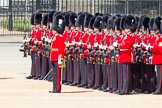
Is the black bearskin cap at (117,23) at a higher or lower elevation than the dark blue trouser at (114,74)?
higher

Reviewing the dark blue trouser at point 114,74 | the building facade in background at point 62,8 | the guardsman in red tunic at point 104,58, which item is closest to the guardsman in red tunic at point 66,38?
the guardsman in red tunic at point 104,58

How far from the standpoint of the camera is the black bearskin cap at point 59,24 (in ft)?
63.2

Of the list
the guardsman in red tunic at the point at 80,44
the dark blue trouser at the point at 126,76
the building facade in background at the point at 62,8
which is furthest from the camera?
the building facade in background at the point at 62,8

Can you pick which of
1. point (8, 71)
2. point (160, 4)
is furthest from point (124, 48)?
point (160, 4)

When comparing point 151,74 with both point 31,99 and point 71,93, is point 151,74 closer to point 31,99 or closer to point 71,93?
point 71,93

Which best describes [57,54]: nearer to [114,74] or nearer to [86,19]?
[114,74]

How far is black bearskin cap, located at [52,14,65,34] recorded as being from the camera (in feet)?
63.2

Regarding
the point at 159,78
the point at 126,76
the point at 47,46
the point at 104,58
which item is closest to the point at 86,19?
the point at 47,46

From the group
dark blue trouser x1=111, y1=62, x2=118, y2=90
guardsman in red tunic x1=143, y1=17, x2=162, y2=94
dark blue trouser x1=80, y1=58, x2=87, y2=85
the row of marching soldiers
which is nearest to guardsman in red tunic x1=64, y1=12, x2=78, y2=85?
the row of marching soldiers

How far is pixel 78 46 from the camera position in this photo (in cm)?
2016

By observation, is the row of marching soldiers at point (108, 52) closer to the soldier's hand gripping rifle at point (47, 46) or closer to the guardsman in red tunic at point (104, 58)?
the guardsman in red tunic at point (104, 58)

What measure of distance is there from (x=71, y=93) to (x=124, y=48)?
143 centimetres

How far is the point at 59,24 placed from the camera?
1972 cm

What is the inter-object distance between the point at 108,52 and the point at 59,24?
131cm
